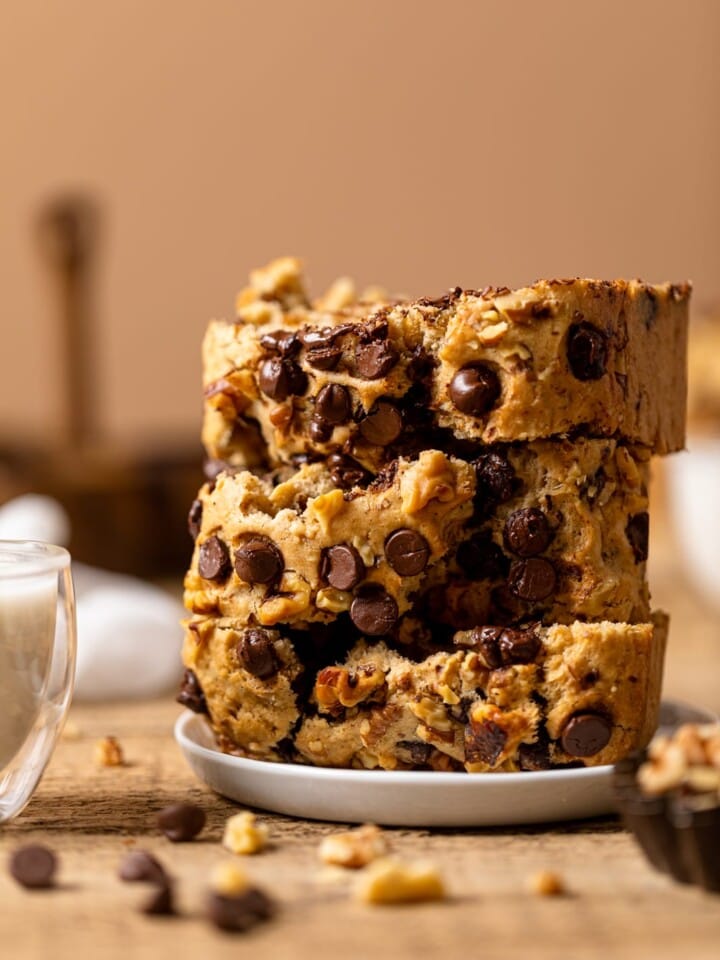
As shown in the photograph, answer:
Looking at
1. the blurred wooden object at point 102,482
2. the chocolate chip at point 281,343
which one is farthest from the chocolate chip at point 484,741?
the blurred wooden object at point 102,482

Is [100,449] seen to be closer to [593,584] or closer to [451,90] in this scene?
[451,90]

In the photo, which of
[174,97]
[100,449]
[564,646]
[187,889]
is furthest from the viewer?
[174,97]

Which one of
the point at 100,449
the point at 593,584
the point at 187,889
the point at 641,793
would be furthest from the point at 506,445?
the point at 100,449

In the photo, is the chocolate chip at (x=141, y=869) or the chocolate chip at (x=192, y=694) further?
the chocolate chip at (x=192, y=694)

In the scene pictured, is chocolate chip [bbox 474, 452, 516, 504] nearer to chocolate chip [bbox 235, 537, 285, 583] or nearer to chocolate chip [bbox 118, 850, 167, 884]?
chocolate chip [bbox 235, 537, 285, 583]

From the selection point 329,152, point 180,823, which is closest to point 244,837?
point 180,823

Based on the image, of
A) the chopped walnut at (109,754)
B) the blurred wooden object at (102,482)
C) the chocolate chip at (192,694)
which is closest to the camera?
the chocolate chip at (192,694)

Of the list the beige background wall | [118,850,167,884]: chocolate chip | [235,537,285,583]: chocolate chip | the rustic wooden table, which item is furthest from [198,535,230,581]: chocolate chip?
the beige background wall

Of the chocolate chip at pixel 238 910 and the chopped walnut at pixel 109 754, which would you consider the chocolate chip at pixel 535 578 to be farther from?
the chopped walnut at pixel 109 754
